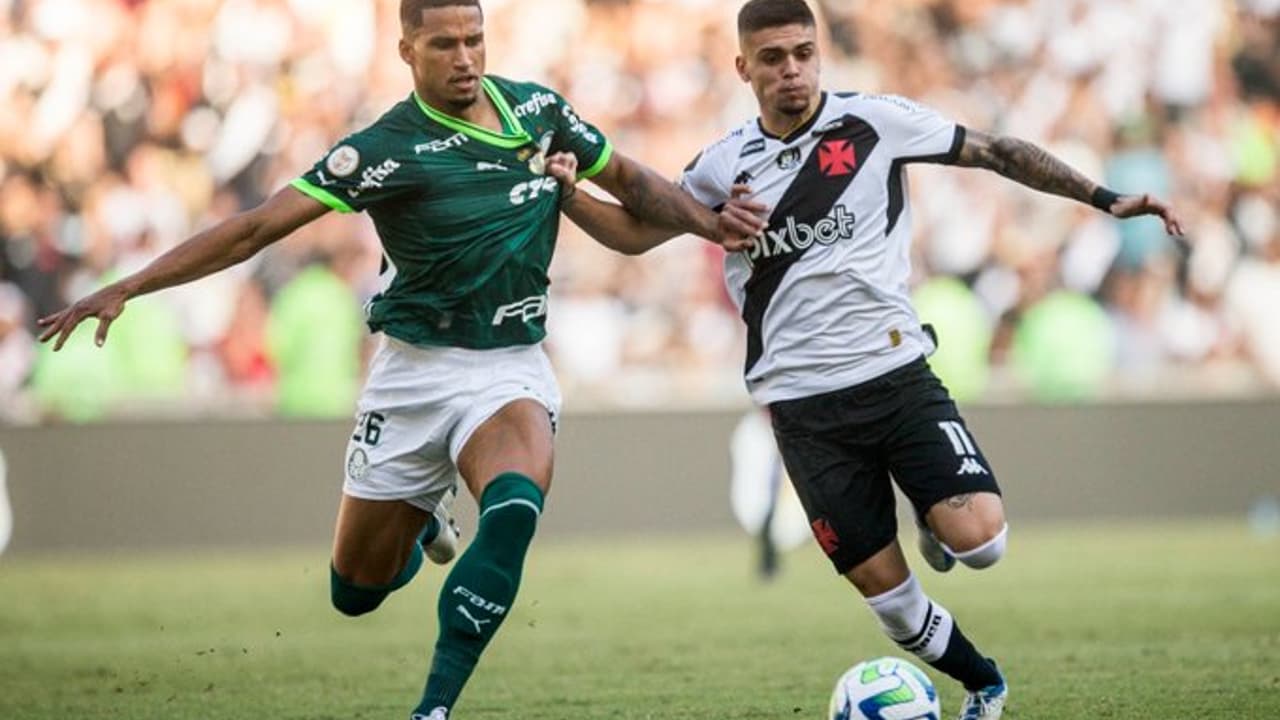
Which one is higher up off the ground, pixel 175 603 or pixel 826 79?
pixel 826 79

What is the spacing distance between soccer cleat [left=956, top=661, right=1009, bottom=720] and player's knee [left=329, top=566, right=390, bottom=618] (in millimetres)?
2238

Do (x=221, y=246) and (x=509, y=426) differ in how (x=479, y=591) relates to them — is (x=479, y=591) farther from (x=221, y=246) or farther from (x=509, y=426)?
(x=221, y=246)

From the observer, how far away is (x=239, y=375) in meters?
18.4

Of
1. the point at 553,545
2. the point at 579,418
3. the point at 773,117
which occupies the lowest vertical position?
the point at 553,545

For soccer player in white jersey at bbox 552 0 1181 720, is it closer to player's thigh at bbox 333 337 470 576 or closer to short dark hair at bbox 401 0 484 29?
short dark hair at bbox 401 0 484 29

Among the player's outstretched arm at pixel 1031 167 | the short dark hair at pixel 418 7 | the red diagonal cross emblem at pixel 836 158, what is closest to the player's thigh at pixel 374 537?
the short dark hair at pixel 418 7

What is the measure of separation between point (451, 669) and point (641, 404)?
462 inches

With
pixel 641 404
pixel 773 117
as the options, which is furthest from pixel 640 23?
pixel 773 117

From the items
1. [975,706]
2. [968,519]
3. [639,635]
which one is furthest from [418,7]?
[639,635]

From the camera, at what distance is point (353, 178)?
24.0 ft

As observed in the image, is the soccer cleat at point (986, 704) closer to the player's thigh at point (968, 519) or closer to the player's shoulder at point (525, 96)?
the player's thigh at point (968, 519)

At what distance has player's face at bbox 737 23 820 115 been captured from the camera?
7.76 meters

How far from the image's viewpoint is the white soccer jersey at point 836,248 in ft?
25.3

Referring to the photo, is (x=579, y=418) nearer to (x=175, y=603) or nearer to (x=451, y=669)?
(x=175, y=603)
